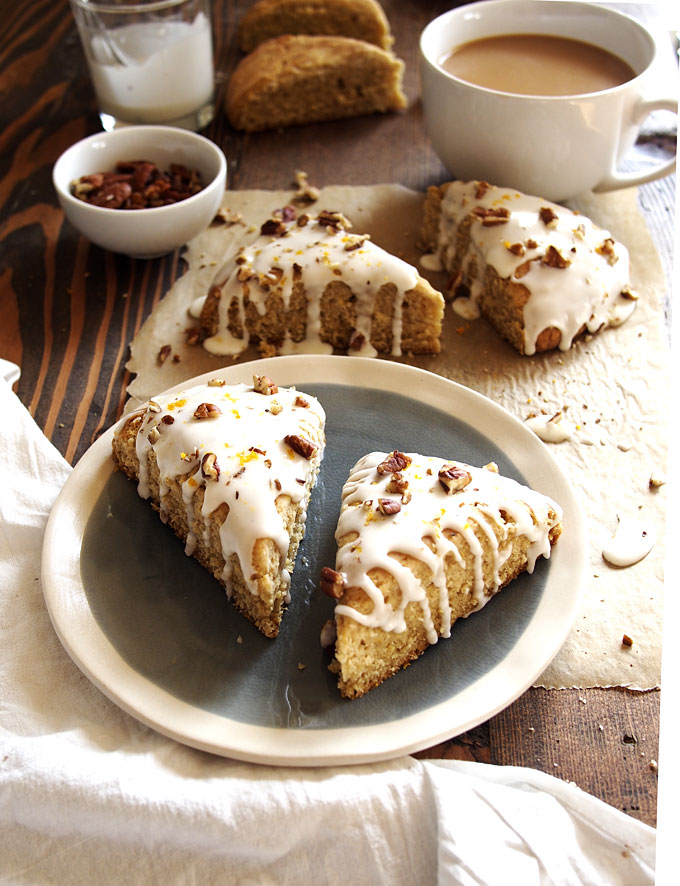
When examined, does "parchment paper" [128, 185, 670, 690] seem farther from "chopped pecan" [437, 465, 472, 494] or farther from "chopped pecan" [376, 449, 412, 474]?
"chopped pecan" [376, 449, 412, 474]

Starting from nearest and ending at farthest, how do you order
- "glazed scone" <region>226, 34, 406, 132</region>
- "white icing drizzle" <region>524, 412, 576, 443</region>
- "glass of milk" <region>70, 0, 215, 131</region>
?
"white icing drizzle" <region>524, 412, 576, 443</region> → "glass of milk" <region>70, 0, 215, 131</region> → "glazed scone" <region>226, 34, 406, 132</region>

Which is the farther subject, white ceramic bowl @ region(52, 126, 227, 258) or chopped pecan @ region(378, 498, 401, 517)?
white ceramic bowl @ region(52, 126, 227, 258)

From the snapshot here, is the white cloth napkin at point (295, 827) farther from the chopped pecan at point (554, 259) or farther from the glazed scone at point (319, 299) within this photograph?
the chopped pecan at point (554, 259)

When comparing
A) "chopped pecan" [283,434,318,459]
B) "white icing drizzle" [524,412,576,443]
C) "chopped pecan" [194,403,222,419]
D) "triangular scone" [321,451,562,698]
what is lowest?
"white icing drizzle" [524,412,576,443]

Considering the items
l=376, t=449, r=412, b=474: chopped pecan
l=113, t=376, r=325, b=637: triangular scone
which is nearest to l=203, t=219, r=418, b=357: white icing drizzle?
l=113, t=376, r=325, b=637: triangular scone

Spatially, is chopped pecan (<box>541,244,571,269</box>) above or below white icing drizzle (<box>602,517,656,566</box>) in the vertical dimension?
above

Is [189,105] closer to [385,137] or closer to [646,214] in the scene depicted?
[385,137]

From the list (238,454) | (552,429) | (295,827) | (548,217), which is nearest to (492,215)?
(548,217)
